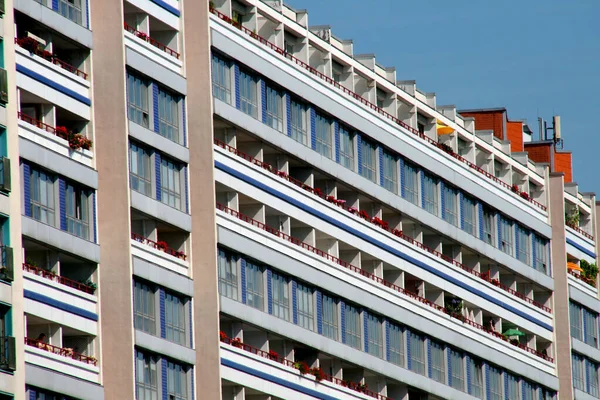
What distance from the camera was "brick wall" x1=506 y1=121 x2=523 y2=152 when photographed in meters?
131

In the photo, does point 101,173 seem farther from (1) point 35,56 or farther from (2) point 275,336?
(2) point 275,336

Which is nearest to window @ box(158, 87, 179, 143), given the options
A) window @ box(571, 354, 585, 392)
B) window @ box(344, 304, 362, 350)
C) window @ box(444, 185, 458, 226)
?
window @ box(344, 304, 362, 350)

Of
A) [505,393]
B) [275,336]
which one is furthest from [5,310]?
[505,393]

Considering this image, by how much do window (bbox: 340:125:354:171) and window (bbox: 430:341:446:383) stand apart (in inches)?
518

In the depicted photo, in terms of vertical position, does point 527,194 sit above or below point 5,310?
above

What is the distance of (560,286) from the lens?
417 ft

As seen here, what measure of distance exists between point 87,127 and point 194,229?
371 inches

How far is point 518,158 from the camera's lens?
125188 mm

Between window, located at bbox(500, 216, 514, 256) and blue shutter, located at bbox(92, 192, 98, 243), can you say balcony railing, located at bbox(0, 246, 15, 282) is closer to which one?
blue shutter, located at bbox(92, 192, 98, 243)

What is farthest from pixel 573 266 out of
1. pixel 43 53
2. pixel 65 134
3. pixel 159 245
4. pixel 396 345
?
pixel 43 53

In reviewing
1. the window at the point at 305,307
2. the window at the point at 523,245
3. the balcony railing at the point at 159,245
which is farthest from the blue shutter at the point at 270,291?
the window at the point at 523,245

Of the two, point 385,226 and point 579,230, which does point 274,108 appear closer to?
point 385,226

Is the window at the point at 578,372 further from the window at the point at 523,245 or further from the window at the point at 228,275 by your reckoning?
Answer: the window at the point at 228,275

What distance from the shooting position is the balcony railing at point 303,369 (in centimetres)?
9206
